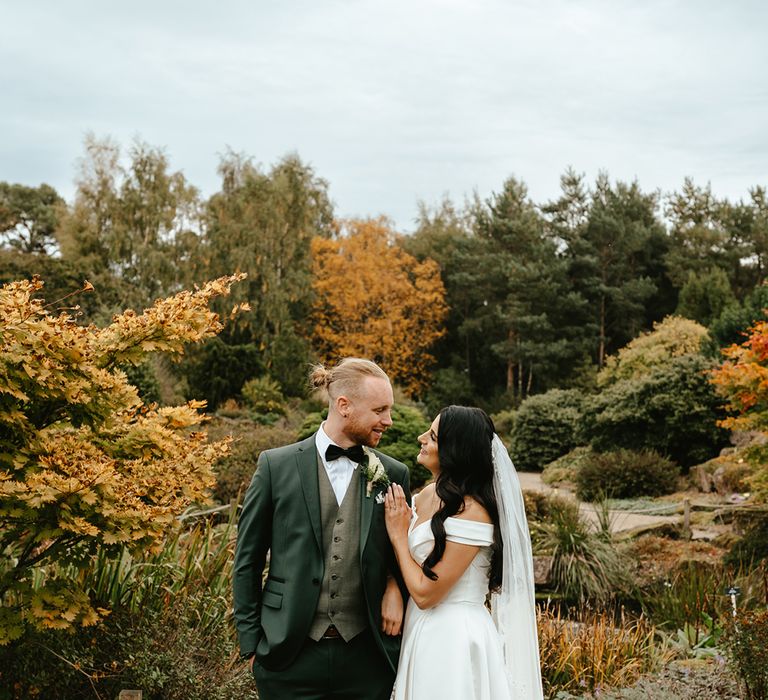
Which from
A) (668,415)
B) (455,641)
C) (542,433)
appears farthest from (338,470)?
(542,433)

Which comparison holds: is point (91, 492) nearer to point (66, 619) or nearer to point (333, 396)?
point (66, 619)

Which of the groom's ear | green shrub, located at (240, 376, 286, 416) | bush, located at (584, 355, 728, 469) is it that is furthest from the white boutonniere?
green shrub, located at (240, 376, 286, 416)

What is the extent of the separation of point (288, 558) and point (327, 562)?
132 mm

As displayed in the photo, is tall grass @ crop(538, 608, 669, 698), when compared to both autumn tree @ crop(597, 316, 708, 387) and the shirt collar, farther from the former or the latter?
autumn tree @ crop(597, 316, 708, 387)

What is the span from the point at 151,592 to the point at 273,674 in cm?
209

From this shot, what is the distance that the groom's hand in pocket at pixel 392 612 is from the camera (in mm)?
2826

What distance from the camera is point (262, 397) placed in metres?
20.9

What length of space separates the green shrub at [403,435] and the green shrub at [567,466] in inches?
212

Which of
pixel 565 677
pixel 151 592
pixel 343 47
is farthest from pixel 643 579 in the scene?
pixel 343 47

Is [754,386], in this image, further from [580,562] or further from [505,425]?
[505,425]

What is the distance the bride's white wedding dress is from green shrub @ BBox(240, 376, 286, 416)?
17.7 metres

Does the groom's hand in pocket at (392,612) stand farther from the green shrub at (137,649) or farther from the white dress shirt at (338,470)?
the green shrub at (137,649)

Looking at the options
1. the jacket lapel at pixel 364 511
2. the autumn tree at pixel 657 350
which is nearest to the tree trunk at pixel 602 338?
the autumn tree at pixel 657 350

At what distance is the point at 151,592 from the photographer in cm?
455
